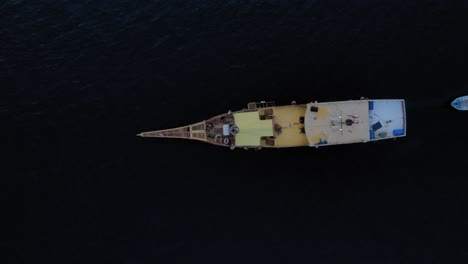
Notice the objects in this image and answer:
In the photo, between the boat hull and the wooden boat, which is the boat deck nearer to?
the wooden boat

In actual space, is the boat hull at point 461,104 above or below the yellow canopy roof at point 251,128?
above

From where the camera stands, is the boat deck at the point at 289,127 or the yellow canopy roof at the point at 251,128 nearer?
the boat deck at the point at 289,127

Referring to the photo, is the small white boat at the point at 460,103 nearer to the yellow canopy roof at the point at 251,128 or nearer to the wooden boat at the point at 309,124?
the wooden boat at the point at 309,124

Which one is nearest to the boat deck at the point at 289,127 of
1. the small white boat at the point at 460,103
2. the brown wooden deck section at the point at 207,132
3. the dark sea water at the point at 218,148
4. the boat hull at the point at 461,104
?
the dark sea water at the point at 218,148

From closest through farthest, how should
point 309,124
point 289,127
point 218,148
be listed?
point 309,124, point 289,127, point 218,148

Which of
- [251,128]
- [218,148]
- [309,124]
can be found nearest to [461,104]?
[309,124]

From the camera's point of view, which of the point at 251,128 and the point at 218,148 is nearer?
the point at 251,128

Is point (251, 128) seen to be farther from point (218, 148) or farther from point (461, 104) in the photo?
point (461, 104)
